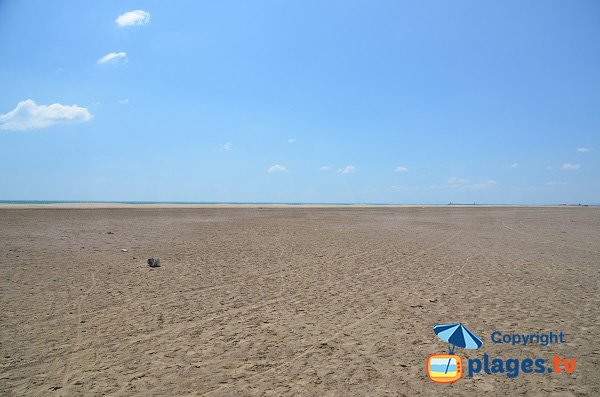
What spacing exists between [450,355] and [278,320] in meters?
3.15

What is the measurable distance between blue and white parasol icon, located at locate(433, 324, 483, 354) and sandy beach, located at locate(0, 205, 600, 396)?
0.59 feet

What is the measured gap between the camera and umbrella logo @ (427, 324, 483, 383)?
4.75 meters

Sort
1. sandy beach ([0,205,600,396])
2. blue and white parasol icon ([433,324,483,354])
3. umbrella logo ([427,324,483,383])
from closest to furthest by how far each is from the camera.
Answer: sandy beach ([0,205,600,396])
umbrella logo ([427,324,483,383])
blue and white parasol icon ([433,324,483,354])

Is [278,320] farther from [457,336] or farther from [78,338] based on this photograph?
[78,338]

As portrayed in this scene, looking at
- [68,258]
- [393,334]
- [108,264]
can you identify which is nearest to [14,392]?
[393,334]

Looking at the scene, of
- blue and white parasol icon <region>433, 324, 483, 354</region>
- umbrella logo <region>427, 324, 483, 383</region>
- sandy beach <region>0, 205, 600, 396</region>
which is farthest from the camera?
blue and white parasol icon <region>433, 324, 483, 354</region>

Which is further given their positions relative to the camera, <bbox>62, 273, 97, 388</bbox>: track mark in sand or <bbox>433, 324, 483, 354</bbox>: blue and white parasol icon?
<bbox>433, 324, 483, 354</bbox>: blue and white parasol icon

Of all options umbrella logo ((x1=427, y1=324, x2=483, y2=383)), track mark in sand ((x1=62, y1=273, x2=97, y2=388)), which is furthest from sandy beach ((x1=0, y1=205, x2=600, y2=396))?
umbrella logo ((x1=427, y1=324, x2=483, y2=383))

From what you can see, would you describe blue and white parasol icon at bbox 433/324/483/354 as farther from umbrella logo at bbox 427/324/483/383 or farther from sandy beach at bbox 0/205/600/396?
sandy beach at bbox 0/205/600/396

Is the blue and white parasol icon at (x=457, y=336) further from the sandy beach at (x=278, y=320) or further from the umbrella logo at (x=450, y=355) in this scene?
the sandy beach at (x=278, y=320)

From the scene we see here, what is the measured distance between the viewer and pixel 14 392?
432 centimetres

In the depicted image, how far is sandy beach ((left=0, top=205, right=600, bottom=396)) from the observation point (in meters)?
4.54

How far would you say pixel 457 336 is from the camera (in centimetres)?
602

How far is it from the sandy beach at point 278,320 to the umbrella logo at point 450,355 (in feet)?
0.48
